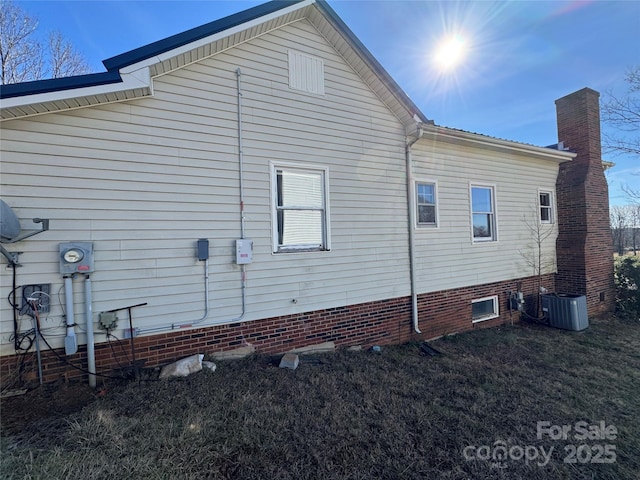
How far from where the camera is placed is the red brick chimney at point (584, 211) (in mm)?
8234

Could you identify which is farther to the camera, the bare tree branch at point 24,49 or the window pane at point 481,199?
the bare tree branch at point 24,49

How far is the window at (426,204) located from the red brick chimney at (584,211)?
5281 millimetres

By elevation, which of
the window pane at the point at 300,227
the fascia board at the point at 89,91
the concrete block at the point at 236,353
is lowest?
the concrete block at the point at 236,353

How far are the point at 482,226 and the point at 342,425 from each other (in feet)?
21.1

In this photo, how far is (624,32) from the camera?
7770 mm

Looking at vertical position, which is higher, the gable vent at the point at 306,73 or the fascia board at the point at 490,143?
the gable vent at the point at 306,73

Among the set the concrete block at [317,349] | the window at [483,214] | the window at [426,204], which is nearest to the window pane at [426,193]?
the window at [426,204]

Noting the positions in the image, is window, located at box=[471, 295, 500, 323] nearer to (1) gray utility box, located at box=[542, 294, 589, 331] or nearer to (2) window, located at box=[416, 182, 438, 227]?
(1) gray utility box, located at box=[542, 294, 589, 331]

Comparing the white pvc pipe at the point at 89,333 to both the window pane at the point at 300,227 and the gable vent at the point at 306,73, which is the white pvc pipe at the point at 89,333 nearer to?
the window pane at the point at 300,227

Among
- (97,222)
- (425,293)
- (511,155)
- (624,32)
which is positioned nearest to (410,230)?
(425,293)

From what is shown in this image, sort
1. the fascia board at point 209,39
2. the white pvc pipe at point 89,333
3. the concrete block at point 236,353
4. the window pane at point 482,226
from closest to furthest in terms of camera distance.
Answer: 1. the white pvc pipe at point 89,333
2. the fascia board at point 209,39
3. the concrete block at point 236,353
4. the window pane at point 482,226

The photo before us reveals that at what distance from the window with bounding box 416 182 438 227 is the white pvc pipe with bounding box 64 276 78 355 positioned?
19.7ft

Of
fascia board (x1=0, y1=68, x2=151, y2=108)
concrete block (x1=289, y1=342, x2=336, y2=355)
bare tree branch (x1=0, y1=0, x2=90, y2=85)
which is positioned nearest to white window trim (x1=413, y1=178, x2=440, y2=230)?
concrete block (x1=289, y1=342, x2=336, y2=355)

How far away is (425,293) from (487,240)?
2.65 metres
